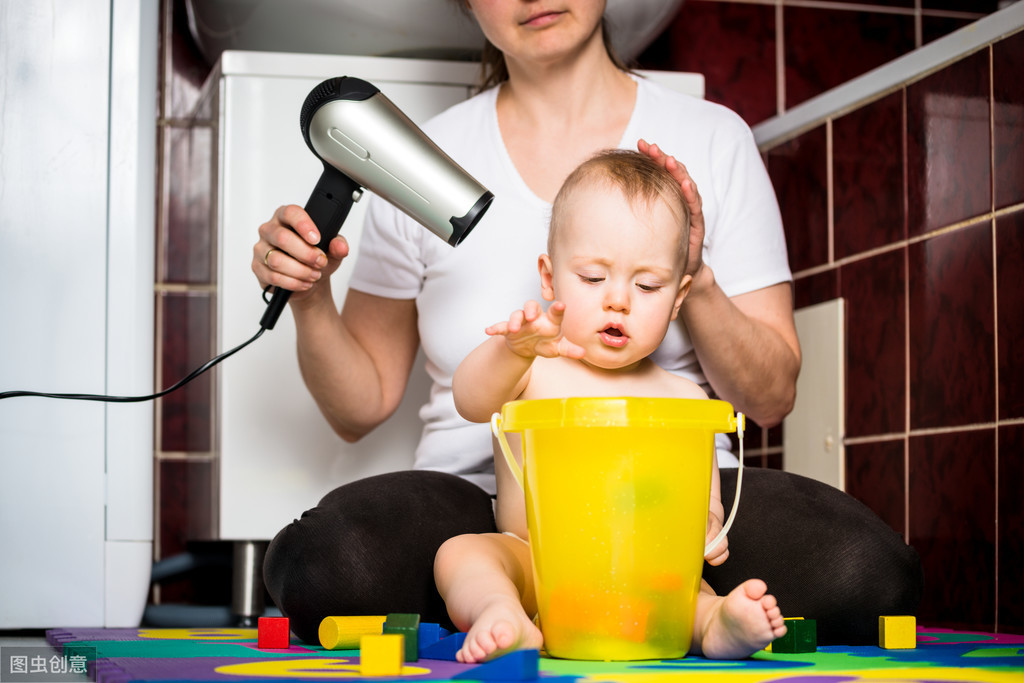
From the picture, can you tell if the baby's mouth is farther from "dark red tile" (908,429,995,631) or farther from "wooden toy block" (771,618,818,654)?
"dark red tile" (908,429,995,631)

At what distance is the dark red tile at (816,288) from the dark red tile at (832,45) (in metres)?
0.52

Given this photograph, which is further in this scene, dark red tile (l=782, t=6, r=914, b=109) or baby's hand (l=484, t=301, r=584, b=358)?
dark red tile (l=782, t=6, r=914, b=109)

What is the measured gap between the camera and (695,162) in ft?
4.32

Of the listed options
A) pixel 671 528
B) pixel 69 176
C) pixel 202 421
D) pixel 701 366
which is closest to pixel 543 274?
pixel 701 366

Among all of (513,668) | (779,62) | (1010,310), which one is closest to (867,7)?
(779,62)

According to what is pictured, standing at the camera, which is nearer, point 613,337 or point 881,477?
point 613,337

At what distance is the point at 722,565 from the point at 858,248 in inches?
27.1

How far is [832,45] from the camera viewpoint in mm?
2133

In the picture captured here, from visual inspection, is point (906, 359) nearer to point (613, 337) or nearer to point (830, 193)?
point (830, 193)

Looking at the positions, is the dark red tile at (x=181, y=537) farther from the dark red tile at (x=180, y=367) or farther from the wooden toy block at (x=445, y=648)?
the wooden toy block at (x=445, y=648)

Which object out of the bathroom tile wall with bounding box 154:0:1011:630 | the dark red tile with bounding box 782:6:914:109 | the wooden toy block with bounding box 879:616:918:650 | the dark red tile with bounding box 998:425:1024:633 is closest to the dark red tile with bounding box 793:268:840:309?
the bathroom tile wall with bounding box 154:0:1011:630

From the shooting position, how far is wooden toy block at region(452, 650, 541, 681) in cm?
72

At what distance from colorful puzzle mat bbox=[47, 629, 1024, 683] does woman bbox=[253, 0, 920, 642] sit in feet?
0.26

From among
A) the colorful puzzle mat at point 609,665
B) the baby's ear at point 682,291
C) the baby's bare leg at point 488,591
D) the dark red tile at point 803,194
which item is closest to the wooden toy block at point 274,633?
the colorful puzzle mat at point 609,665
